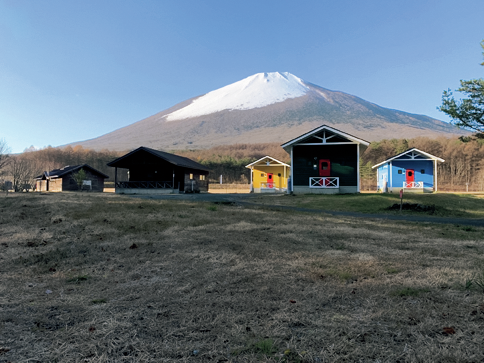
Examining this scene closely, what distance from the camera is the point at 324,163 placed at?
953 inches

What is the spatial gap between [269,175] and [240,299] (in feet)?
108

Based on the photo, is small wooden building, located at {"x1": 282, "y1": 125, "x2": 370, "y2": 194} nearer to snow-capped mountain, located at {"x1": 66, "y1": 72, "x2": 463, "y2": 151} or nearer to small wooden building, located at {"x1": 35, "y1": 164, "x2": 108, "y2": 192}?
small wooden building, located at {"x1": 35, "y1": 164, "x2": 108, "y2": 192}

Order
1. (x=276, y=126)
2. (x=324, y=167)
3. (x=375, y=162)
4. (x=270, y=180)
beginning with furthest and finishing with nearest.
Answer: (x=276, y=126), (x=375, y=162), (x=270, y=180), (x=324, y=167)

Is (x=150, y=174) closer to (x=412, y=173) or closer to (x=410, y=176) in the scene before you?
(x=410, y=176)

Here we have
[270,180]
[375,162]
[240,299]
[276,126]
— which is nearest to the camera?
[240,299]

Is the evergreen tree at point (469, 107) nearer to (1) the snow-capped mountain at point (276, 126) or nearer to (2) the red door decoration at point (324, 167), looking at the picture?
(2) the red door decoration at point (324, 167)

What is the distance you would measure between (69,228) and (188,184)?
79.5 ft

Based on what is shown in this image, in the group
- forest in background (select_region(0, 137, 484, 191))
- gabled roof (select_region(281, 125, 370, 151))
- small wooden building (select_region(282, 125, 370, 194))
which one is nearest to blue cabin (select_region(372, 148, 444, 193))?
forest in background (select_region(0, 137, 484, 191))

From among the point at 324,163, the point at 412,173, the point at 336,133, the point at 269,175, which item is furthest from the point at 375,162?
the point at 336,133

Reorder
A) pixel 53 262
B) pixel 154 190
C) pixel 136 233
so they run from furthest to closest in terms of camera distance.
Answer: pixel 154 190 < pixel 136 233 < pixel 53 262

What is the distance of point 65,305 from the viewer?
3256 millimetres

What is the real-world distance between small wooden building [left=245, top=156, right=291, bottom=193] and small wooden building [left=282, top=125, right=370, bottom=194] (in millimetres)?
10707

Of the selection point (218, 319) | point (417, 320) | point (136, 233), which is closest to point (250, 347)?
point (218, 319)

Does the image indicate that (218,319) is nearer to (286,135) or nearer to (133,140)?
(286,135)
